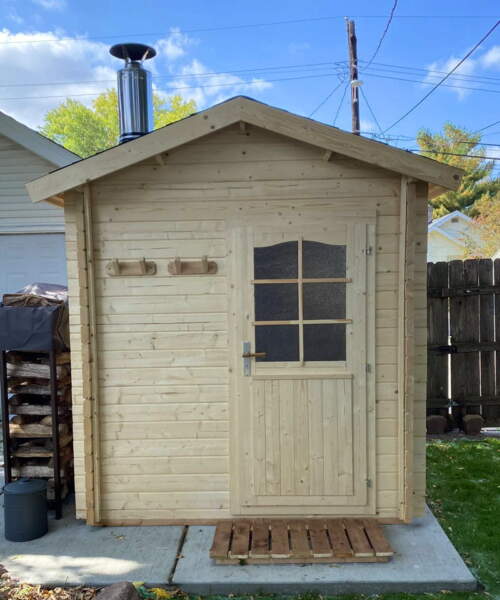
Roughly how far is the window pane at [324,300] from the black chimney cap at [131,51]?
3.69 metres

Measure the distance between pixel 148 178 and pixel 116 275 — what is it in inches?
29.4

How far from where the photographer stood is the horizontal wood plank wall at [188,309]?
3.71m

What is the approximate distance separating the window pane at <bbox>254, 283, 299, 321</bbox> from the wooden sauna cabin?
0.03ft

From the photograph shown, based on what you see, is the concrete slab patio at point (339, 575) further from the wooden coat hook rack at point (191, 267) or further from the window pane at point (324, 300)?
the wooden coat hook rack at point (191, 267)

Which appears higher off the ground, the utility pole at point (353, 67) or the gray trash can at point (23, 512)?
the utility pole at point (353, 67)

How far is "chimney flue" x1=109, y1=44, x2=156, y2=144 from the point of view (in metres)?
5.04

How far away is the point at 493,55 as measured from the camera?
108ft

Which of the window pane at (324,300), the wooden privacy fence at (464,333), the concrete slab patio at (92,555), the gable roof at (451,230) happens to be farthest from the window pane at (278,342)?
the gable roof at (451,230)

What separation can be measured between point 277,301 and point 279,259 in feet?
1.00

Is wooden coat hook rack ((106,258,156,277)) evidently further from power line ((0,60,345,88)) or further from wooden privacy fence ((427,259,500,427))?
power line ((0,60,345,88))

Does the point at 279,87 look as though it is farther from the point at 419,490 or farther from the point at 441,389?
the point at 419,490

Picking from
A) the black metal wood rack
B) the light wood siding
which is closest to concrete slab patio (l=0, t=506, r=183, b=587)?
the black metal wood rack

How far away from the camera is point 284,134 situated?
351 centimetres

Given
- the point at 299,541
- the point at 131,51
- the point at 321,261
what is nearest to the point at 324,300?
the point at 321,261
